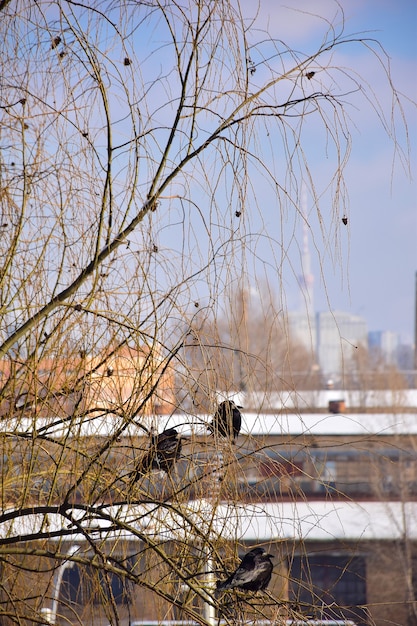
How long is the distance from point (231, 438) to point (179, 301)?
250 millimetres

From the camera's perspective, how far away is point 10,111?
5.50 ft

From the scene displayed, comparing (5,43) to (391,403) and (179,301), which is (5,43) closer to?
(179,301)

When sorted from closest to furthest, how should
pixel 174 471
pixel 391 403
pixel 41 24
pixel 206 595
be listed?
pixel 206 595 < pixel 174 471 < pixel 41 24 < pixel 391 403

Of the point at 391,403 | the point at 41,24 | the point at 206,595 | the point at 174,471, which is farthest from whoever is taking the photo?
the point at 391,403

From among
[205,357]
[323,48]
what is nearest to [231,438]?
[205,357]

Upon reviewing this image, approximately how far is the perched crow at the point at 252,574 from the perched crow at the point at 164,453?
196 millimetres

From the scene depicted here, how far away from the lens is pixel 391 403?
19.9 meters

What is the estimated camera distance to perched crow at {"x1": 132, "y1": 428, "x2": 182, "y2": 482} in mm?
1435

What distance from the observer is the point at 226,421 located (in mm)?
1438

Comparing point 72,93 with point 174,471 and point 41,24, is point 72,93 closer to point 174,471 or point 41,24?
point 41,24

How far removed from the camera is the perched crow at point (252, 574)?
1295 millimetres

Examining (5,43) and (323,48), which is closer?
(323,48)

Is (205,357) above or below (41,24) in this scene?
below

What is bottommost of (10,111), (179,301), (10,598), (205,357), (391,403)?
(10,598)
